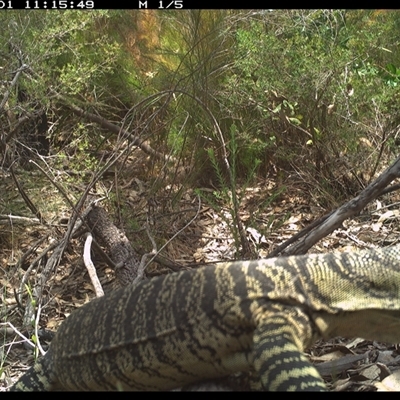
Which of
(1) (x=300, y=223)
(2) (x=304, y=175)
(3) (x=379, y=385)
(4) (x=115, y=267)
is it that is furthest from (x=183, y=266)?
(3) (x=379, y=385)

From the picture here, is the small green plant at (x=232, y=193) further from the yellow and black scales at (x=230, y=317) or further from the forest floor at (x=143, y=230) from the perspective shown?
the yellow and black scales at (x=230, y=317)

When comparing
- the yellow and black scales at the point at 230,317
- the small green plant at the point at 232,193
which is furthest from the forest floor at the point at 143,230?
the yellow and black scales at the point at 230,317

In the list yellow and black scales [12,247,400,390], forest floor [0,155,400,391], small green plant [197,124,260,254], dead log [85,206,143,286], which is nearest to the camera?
yellow and black scales [12,247,400,390]

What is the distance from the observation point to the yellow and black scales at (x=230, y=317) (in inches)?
117

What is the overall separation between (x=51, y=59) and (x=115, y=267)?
9.04ft

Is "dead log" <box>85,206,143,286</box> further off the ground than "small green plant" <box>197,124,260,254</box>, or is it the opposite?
"small green plant" <box>197,124,260,254</box>

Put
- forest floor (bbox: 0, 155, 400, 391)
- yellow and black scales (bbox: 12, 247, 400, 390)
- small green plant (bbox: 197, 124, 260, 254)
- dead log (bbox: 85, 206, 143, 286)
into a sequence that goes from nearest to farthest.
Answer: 1. yellow and black scales (bbox: 12, 247, 400, 390)
2. small green plant (bbox: 197, 124, 260, 254)
3. dead log (bbox: 85, 206, 143, 286)
4. forest floor (bbox: 0, 155, 400, 391)

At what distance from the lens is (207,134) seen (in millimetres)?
6625

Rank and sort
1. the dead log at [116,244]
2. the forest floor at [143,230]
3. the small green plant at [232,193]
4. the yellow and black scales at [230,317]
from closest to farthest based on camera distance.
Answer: the yellow and black scales at [230,317] < the small green plant at [232,193] < the dead log at [116,244] < the forest floor at [143,230]

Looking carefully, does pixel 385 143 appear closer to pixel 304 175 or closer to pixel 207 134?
pixel 304 175

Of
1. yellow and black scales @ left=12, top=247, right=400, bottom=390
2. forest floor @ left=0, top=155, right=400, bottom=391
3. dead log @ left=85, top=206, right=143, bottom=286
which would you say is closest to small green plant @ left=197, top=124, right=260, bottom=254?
forest floor @ left=0, top=155, right=400, bottom=391

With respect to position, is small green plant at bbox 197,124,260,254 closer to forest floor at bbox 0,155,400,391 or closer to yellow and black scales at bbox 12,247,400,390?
forest floor at bbox 0,155,400,391

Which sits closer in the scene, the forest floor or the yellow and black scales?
the yellow and black scales

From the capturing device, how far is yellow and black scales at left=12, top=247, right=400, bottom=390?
2965 millimetres
